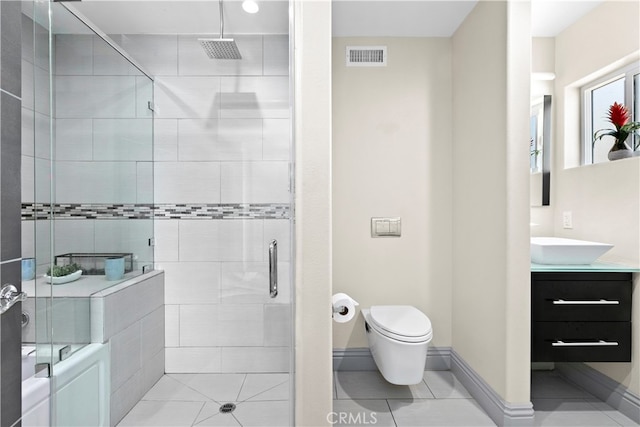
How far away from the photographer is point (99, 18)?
1.63 m

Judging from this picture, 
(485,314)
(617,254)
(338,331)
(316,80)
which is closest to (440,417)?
(485,314)

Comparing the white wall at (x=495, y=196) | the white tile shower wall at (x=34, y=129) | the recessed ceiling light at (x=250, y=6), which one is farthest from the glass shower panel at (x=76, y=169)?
the white wall at (x=495, y=196)

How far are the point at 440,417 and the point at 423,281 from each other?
2.80ft

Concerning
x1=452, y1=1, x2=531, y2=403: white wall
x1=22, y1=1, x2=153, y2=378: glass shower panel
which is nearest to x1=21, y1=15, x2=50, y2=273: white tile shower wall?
x1=22, y1=1, x2=153, y2=378: glass shower panel

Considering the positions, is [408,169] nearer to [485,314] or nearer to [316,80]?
[485,314]

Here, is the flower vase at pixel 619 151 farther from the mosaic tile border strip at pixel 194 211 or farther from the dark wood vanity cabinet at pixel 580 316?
the mosaic tile border strip at pixel 194 211

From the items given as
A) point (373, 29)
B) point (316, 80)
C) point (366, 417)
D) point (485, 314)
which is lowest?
point (366, 417)

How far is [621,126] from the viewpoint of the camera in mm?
1925

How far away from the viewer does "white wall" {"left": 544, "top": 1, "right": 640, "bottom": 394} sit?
1778 mm

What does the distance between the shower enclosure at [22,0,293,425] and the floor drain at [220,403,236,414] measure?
3 cm

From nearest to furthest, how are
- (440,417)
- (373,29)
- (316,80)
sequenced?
1. (316,80)
2. (440,417)
3. (373,29)

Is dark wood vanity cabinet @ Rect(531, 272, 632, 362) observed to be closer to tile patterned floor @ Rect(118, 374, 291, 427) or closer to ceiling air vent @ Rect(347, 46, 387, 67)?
tile patterned floor @ Rect(118, 374, 291, 427)

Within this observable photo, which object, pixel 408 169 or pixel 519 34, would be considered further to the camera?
pixel 408 169

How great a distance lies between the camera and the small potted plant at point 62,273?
4.31ft
